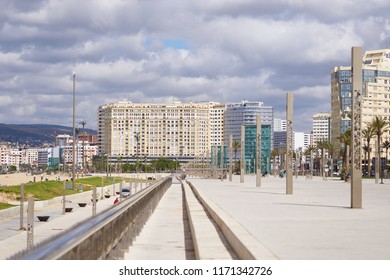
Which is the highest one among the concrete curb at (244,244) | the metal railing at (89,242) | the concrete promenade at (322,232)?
the metal railing at (89,242)

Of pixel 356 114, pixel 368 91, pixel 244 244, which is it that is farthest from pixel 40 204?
pixel 368 91

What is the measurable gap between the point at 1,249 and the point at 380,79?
167774 mm

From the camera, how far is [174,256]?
50.8 ft

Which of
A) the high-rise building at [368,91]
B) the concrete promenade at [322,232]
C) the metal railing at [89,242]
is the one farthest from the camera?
the high-rise building at [368,91]

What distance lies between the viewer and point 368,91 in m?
177

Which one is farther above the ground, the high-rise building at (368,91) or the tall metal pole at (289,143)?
the high-rise building at (368,91)

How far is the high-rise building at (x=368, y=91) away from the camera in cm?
17688

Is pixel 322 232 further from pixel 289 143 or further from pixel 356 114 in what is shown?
pixel 289 143

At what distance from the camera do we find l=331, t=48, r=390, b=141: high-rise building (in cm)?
17688

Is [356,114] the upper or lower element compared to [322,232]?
upper

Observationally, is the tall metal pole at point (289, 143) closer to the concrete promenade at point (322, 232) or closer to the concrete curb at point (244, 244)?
the concrete promenade at point (322, 232)

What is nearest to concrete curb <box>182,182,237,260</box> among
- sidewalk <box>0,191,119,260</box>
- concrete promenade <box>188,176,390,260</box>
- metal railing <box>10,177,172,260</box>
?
concrete promenade <box>188,176,390,260</box>

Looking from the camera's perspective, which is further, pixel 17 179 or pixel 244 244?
pixel 17 179

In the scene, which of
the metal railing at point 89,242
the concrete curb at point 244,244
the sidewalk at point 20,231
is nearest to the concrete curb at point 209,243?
the concrete curb at point 244,244
